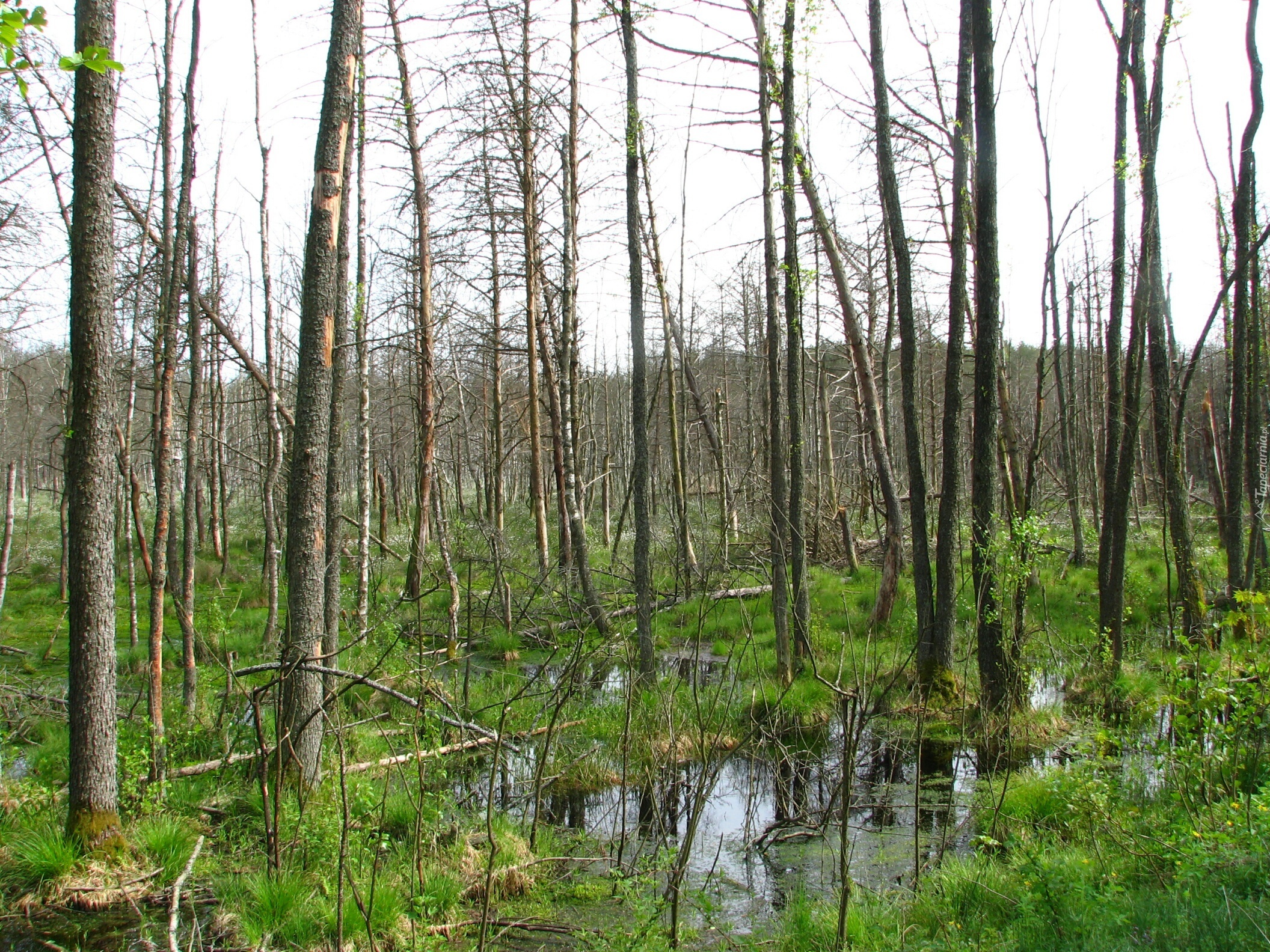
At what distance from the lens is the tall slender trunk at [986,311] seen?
8.29 m

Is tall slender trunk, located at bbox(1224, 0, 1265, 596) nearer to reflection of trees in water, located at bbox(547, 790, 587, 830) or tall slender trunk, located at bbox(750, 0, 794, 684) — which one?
tall slender trunk, located at bbox(750, 0, 794, 684)

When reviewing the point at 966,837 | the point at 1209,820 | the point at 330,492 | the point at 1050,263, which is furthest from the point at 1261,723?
the point at 1050,263

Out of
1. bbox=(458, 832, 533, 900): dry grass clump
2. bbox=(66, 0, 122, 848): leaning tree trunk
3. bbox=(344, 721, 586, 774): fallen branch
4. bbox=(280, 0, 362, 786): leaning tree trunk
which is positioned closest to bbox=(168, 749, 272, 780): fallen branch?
bbox=(280, 0, 362, 786): leaning tree trunk

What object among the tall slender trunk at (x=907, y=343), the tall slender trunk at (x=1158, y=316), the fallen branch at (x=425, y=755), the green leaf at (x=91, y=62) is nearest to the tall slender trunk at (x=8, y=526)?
the fallen branch at (x=425, y=755)

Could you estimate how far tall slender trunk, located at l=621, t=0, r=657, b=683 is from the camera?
8.75 m

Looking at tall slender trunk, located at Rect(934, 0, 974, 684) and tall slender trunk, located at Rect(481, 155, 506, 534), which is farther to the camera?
tall slender trunk, located at Rect(481, 155, 506, 534)

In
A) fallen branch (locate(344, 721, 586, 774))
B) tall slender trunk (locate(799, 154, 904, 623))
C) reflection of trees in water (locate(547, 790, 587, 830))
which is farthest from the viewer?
tall slender trunk (locate(799, 154, 904, 623))

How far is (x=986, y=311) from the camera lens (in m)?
8.50

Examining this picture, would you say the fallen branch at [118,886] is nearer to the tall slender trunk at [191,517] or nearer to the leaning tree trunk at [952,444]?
the tall slender trunk at [191,517]

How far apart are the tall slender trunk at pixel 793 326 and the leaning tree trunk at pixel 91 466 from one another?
6678mm

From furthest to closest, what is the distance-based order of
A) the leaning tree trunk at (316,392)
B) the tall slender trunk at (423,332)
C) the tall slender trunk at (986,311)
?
the tall slender trunk at (423,332), the tall slender trunk at (986,311), the leaning tree trunk at (316,392)

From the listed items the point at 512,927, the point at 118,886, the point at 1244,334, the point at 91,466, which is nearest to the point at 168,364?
the point at 91,466

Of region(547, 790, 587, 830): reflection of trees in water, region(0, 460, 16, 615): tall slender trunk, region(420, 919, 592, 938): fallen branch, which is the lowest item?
region(547, 790, 587, 830): reflection of trees in water

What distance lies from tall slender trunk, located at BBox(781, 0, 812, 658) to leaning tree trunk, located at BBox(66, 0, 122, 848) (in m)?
6.68
